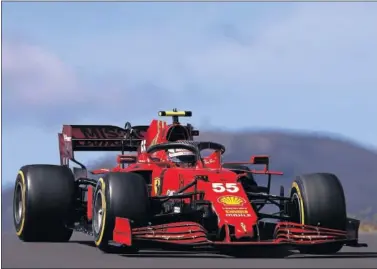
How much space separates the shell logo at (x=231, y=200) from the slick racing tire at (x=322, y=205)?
56.9 inches

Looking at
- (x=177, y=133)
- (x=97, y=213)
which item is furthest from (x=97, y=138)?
(x=97, y=213)

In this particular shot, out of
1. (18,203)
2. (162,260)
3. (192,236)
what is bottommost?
(162,260)

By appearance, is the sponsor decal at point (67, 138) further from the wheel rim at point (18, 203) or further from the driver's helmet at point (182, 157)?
the driver's helmet at point (182, 157)

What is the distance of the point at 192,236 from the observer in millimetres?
17188

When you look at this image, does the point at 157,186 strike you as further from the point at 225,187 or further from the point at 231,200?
the point at 231,200

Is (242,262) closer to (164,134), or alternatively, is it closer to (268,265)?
(268,265)

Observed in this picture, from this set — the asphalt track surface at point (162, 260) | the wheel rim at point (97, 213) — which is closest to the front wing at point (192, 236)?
the asphalt track surface at point (162, 260)

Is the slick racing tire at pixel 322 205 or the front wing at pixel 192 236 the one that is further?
the slick racing tire at pixel 322 205

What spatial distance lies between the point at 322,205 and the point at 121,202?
3.83 meters

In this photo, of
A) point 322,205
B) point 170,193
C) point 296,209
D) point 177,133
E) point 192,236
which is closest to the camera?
point 192,236

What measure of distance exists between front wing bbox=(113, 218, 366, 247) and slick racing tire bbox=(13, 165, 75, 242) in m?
4.24

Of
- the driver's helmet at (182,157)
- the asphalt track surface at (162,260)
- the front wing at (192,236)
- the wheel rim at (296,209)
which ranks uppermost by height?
the driver's helmet at (182,157)

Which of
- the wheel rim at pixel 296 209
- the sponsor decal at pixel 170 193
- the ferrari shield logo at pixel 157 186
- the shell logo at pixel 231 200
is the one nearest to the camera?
the shell logo at pixel 231 200

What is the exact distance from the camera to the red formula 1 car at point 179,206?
57.3 feet
